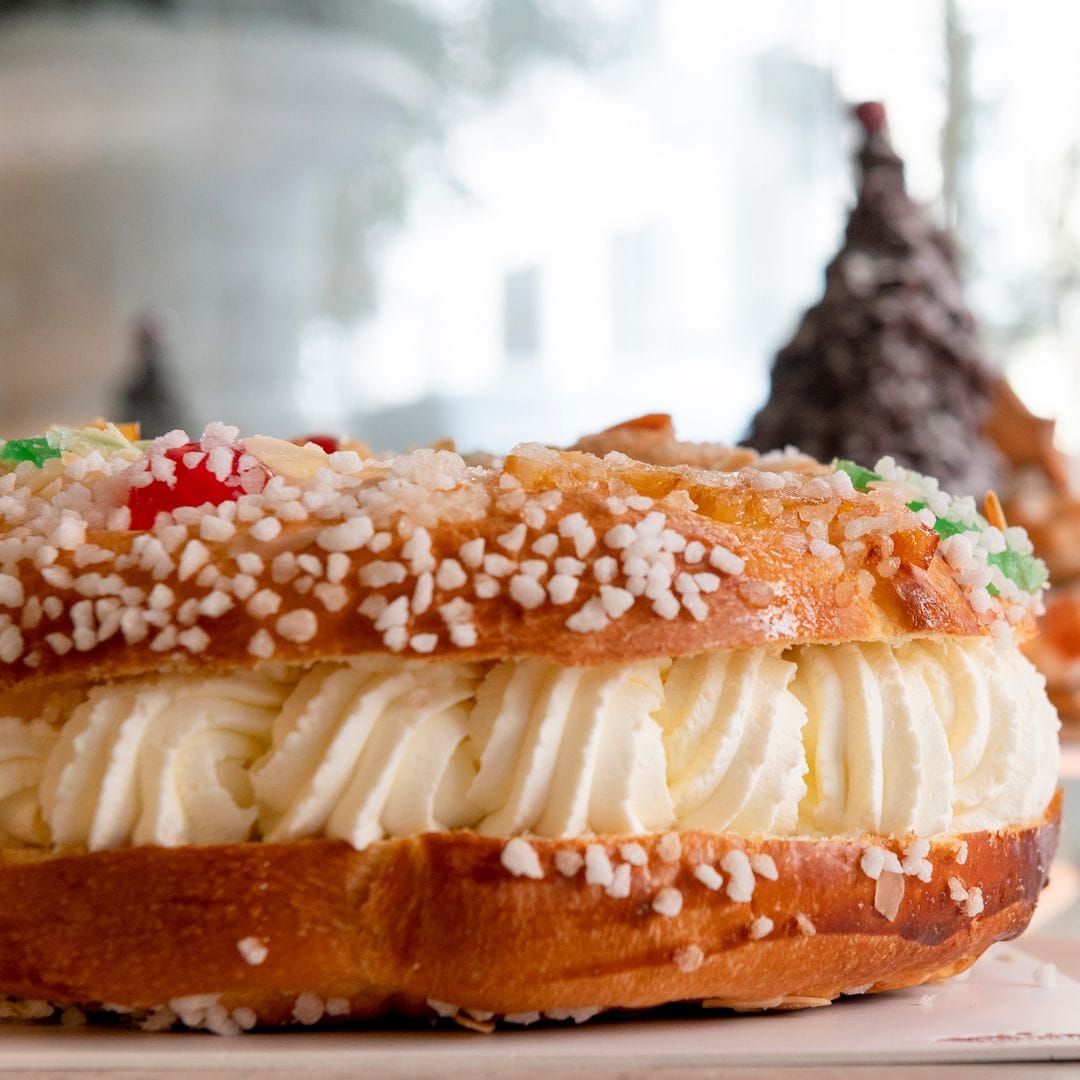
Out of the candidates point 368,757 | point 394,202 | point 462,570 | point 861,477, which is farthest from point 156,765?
point 394,202

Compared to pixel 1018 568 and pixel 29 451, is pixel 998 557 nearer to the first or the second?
pixel 1018 568

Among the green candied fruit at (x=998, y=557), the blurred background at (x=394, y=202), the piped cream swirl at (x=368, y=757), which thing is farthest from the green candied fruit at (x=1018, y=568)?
the blurred background at (x=394, y=202)

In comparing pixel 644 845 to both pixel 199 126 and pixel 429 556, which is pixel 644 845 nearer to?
pixel 429 556

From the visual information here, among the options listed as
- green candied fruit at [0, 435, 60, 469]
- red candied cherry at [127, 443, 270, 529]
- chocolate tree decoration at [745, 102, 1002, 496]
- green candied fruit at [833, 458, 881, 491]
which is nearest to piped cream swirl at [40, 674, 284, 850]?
red candied cherry at [127, 443, 270, 529]

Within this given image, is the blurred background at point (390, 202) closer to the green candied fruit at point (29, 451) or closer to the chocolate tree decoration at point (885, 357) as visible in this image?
the chocolate tree decoration at point (885, 357)

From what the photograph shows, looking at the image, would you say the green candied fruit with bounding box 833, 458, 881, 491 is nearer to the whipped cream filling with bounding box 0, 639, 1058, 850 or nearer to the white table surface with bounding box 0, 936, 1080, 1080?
the whipped cream filling with bounding box 0, 639, 1058, 850

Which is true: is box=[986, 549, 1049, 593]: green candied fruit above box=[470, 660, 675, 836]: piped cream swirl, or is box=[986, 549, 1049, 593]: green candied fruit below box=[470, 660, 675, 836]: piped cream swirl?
above

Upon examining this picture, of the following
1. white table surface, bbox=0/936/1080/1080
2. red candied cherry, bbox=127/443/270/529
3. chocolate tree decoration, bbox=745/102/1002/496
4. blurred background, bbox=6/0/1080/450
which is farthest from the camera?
blurred background, bbox=6/0/1080/450
